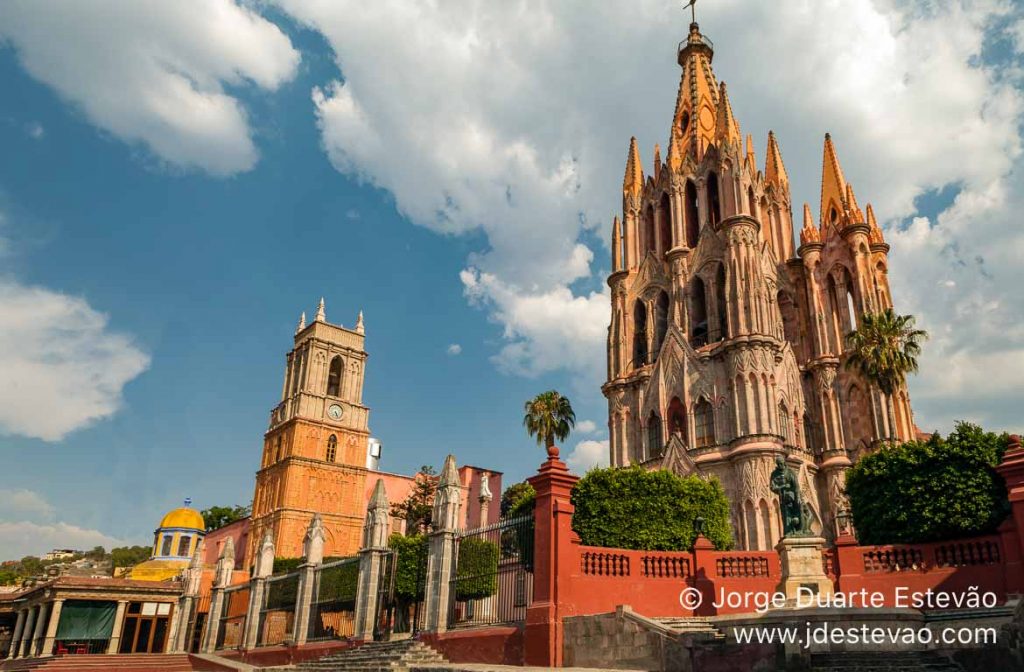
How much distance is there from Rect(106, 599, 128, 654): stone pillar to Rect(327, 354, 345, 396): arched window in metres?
24.7

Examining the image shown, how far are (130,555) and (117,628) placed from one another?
6733cm

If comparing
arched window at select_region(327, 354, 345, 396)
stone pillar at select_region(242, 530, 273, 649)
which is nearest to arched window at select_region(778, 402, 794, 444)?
stone pillar at select_region(242, 530, 273, 649)


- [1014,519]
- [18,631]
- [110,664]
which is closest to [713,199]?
[1014,519]

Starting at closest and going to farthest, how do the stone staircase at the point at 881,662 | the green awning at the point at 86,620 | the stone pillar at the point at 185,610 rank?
1. the stone staircase at the point at 881,662
2. the green awning at the point at 86,620
3. the stone pillar at the point at 185,610

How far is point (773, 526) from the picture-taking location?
29.6 metres

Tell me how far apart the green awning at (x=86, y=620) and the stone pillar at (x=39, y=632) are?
1004 mm

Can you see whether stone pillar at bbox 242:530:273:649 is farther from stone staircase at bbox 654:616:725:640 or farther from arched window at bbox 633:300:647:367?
arched window at bbox 633:300:647:367

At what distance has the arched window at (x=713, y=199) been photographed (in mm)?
41125

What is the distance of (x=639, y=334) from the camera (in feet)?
134

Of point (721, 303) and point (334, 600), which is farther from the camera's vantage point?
point (721, 303)

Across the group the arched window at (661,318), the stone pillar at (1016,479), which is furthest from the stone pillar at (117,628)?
the stone pillar at (1016,479)

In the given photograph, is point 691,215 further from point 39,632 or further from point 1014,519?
point 39,632

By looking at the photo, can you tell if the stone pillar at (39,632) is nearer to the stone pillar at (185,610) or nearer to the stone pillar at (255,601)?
the stone pillar at (185,610)

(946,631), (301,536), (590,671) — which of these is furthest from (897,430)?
(301,536)
